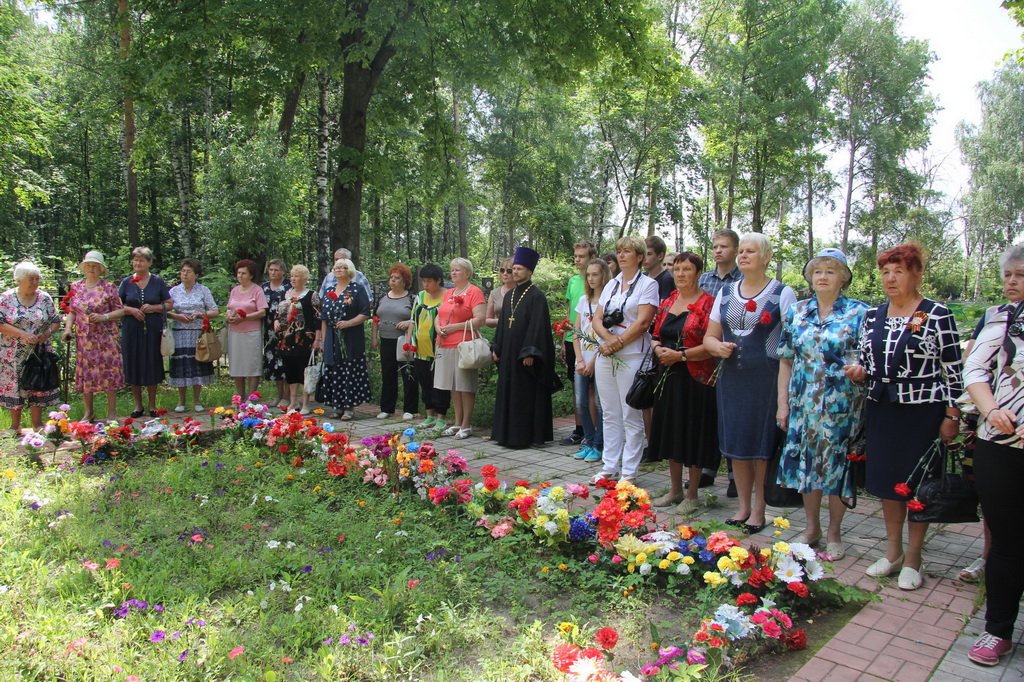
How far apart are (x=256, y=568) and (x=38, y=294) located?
4.94 m

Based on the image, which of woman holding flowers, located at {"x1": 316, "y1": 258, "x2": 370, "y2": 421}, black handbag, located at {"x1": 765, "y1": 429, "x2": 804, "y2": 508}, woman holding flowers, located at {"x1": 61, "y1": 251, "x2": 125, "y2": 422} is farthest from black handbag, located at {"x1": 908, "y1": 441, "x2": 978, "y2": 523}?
woman holding flowers, located at {"x1": 61, "y1": 251, "x2": 125, "y2": 422}

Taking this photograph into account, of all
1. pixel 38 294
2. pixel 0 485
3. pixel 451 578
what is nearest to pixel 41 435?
pixel 0 485

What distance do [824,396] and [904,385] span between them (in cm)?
45

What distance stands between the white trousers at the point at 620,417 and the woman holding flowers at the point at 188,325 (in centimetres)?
512

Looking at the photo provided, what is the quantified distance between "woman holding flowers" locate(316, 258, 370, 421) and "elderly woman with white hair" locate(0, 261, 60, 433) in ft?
8.74

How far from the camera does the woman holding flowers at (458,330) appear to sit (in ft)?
23.4

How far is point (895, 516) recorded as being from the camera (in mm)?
3633

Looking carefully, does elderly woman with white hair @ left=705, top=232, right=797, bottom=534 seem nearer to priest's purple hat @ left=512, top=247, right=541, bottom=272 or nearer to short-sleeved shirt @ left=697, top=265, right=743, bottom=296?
short-sleeved shirt @ left=697, top=265, right=743, bottom=296

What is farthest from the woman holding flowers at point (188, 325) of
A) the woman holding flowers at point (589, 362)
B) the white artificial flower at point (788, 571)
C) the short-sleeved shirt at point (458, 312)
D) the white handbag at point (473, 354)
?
the white artificial flower at point (788, 571)

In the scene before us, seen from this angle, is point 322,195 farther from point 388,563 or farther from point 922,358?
point 922,358

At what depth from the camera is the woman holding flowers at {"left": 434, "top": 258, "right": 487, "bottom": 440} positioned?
7.12m

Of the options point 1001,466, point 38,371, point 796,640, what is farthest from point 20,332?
point 1001,466

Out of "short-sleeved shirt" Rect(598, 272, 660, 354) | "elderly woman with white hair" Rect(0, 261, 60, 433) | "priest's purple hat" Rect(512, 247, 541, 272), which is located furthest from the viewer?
"priest's purple hat" Rect(512, 247, 541, 272)

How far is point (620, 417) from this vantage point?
5.37 m
